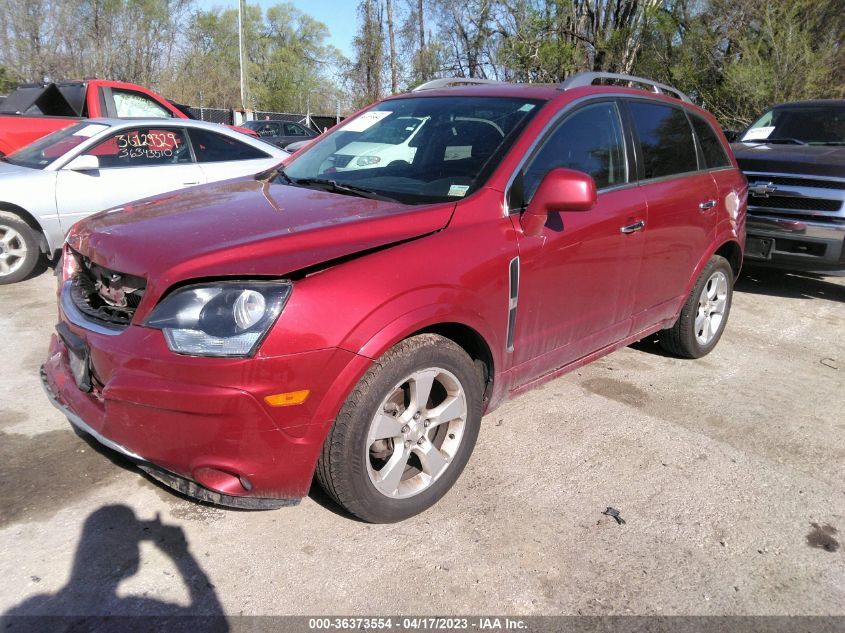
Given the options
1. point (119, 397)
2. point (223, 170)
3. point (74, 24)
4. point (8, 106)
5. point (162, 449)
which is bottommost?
point (162, 449)

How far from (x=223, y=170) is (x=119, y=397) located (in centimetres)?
488

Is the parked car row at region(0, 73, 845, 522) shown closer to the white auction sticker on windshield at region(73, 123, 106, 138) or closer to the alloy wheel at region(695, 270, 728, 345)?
the alloy wheel at region(695, 270, 728, 345)

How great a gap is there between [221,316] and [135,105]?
8.44m

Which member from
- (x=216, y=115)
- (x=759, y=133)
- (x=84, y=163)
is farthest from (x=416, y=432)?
(x=216, y=115)

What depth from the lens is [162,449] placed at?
233 centimetres

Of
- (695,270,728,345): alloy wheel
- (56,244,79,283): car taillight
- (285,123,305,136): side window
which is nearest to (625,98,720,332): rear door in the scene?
(695,270,728,345): alloy wheel

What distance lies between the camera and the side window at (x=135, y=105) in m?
9.21

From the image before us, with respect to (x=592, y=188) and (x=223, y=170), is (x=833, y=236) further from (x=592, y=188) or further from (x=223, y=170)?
(x=223, y=170)

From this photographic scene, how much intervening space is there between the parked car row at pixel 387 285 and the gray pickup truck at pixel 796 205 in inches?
86.2

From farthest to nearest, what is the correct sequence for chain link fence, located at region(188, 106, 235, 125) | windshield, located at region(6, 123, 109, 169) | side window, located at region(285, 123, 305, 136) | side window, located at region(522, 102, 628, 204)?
chain link fence, located at region(188, 106, 235, 125) < side window, located at region(285, 123, 305, 136) < windshield, located at region(6, 123, 109, 169) < side window, located at region(522, 102, 628, 204)

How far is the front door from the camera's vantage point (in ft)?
10.2

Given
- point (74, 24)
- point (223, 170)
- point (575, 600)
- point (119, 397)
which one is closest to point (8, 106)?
point (223, 170)

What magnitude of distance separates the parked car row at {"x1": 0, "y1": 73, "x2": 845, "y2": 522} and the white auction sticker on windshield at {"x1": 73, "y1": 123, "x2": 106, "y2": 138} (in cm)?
349

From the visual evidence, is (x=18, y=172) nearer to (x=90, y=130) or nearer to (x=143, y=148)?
(x=90, y=130)
